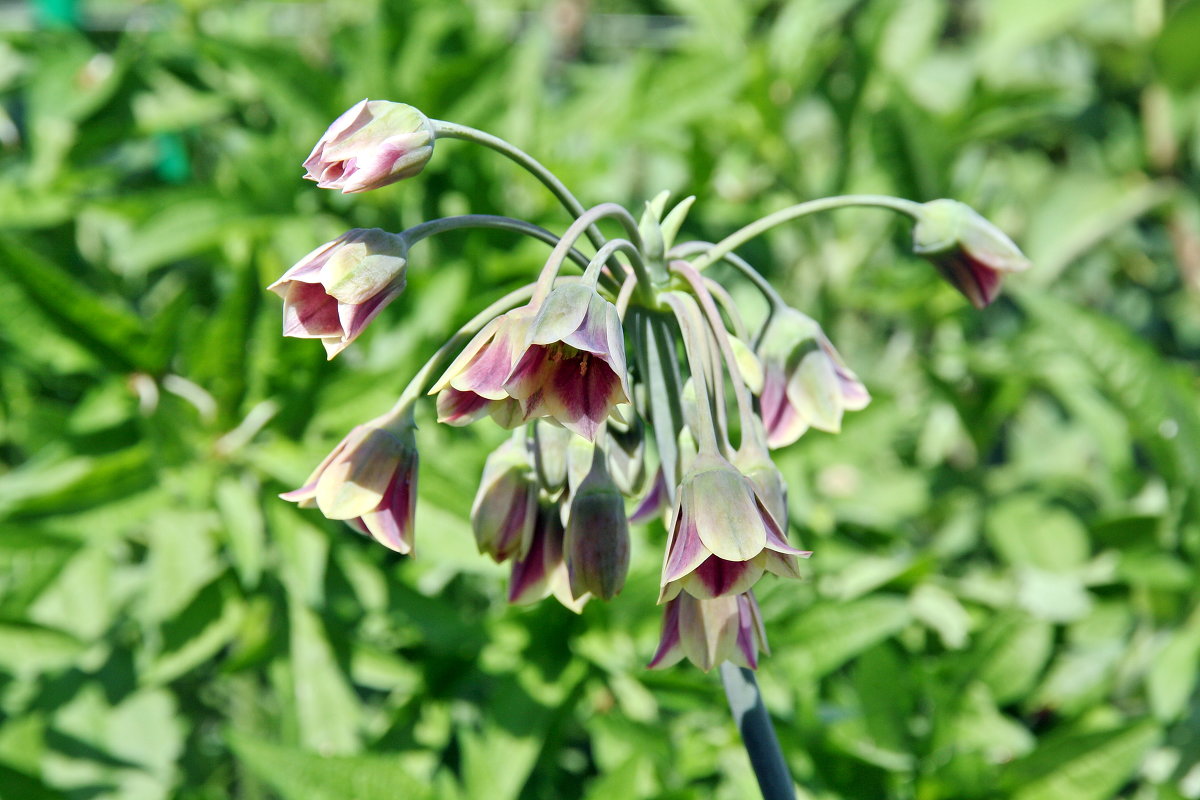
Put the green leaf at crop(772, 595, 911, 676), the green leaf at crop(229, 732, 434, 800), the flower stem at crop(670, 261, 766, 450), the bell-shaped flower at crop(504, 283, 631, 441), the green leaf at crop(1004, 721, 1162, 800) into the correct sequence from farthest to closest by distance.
Result: 1. the green leaf at crop(772, 595, 911, 676)
2. the green leaf at crop(1004, 721, 1162, 800)
3. the green leaf at crop(229, 732, 434, 800)
4. the flower stem at crop(670, 261, 766, 450)
5. the bell-shaped flower at crop(504, 283, 631, 441)

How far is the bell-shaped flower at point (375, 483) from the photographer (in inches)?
33.5

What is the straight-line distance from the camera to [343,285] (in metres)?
0.77

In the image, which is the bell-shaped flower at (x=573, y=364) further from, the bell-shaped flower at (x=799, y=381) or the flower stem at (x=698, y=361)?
the bell-shaped flower at (x=799, y=381)

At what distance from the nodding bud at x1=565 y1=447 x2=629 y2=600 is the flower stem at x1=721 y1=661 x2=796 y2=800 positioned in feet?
0.46

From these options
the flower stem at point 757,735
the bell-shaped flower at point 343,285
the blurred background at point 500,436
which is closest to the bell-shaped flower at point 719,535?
the flower stem at point 757,735

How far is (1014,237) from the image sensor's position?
2.43 m

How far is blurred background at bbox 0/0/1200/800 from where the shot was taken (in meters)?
1.49

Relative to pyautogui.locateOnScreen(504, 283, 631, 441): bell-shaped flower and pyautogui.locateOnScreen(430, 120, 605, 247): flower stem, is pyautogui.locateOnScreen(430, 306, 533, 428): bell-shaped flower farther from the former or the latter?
pyautogui.locateOnScreen(430, 120, 605, 247): flower stem

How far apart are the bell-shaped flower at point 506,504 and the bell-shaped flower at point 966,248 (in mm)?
382

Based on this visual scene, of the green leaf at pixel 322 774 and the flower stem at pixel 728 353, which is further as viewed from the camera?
the green leaf at pixel 322 774

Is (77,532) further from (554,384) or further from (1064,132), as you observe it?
(1064,132)

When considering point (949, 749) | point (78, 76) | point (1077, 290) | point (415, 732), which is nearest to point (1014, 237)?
point (1077, 290)

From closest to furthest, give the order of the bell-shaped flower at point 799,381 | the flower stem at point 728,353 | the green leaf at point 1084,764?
1. the flower stem at point 728,353
2. the bell-shaped flower at point 799,381
3. the green leaf at point 1084,764

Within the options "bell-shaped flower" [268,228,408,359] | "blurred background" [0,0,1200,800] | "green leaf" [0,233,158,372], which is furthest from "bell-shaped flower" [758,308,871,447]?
"green leaf" [0,233,158,372]
